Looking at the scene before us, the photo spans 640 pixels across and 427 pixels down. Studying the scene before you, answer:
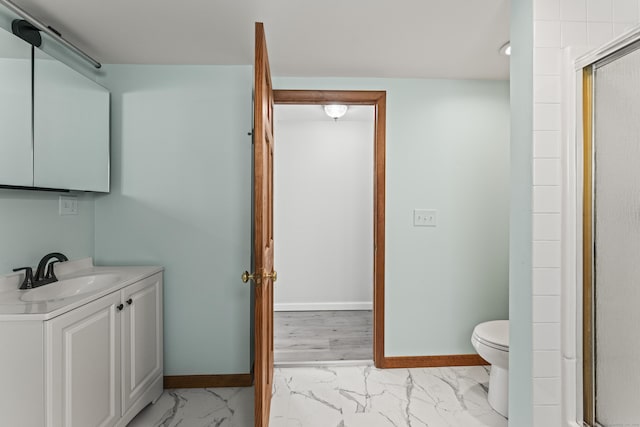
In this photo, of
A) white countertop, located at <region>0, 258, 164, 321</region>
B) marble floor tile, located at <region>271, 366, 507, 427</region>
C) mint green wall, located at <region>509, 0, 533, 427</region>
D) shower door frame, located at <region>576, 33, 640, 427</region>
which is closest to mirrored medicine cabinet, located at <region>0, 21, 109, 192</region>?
white countertop, located at <region>0, 258, 164, 321</region>

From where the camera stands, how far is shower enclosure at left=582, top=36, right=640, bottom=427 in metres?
1.19

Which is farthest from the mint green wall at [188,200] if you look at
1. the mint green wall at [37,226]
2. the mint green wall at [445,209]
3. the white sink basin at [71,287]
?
the mint green wall at [445,209]

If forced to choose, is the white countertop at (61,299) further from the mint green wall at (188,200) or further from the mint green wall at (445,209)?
the mint green wall at (445,209)

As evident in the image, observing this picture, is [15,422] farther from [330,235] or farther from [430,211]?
[330,235]

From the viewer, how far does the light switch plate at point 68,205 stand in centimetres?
207

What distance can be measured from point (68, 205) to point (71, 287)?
513mm

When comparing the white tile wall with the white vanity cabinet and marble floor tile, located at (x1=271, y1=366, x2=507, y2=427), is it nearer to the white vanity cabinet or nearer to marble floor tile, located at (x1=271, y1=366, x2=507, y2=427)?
marble floor tile, located at (x1=271, y1=366, x2=507, y2=427)

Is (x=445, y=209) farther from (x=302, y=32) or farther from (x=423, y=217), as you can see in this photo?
(x=302, y=32)

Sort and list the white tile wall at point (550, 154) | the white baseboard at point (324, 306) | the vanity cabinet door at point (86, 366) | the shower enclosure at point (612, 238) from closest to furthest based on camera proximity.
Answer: the shower enclosure at point (612, 238) → the vanity cabinet door at point (86, 366) → the white tile wall at point (550, 154) → the white baseboard at point (324, 306)

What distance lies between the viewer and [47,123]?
1.79m

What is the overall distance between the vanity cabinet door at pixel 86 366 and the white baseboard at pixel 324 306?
7.94ft

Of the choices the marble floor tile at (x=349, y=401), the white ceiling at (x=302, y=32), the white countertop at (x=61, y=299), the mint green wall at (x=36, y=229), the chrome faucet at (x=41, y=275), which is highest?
the white ceiling at (x=302, y=32)

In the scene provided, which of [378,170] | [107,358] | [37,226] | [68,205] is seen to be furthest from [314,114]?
[107,358]

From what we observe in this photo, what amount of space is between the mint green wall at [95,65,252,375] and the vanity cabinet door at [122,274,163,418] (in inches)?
7.0
